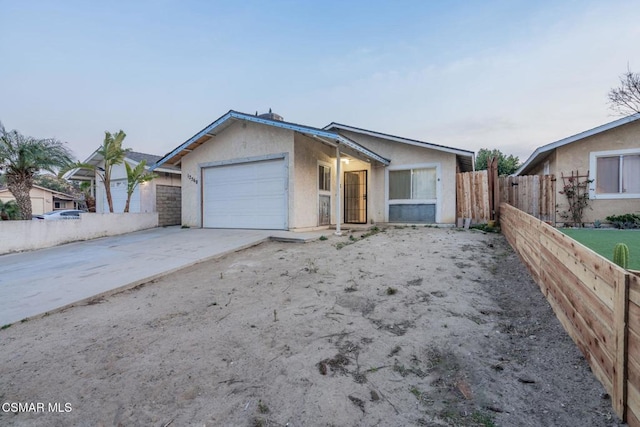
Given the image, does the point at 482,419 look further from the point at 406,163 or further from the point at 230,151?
the point at 230,151

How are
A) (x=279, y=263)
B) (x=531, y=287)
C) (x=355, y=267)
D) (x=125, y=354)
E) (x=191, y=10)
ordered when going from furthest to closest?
(x=191, y=10), (x=279, y=263), (x=355, y=267), (x=531, y=287), (x=125, y=354)

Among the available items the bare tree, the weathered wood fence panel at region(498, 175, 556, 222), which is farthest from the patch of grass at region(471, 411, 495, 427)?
the bare tree

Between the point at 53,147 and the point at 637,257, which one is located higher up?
the point at 53,147

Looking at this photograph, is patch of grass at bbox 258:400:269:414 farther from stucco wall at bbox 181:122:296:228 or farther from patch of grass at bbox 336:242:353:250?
stucco wall at bbox 181:122:296:228

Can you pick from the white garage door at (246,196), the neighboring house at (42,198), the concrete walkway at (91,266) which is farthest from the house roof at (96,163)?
the neighboring house at (42,198)

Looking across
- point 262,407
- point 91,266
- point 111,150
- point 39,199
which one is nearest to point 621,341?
point 262,407

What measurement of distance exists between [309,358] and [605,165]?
12.5 meters

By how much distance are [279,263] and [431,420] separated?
452cm

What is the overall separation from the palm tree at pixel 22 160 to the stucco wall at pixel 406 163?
445 inches

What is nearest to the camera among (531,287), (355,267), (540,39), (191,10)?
(531,287)

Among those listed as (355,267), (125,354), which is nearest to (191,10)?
(355,267)

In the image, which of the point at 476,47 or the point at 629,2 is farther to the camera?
the point at 476,47

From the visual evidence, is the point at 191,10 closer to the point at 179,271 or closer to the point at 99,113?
the point at 99,113

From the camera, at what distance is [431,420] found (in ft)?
6.32
